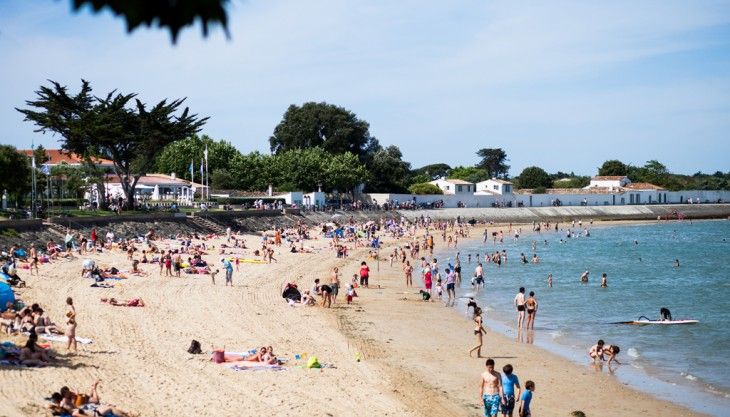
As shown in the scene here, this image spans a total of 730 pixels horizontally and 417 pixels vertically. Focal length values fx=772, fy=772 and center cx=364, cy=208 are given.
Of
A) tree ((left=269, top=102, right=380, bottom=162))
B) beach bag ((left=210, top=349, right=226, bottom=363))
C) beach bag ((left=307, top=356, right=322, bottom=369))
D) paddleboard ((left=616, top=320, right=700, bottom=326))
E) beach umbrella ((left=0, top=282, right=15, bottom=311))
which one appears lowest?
paddleboard ((left=616, top=320, right=700, bottom=326))

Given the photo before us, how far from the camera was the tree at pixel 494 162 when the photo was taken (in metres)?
159

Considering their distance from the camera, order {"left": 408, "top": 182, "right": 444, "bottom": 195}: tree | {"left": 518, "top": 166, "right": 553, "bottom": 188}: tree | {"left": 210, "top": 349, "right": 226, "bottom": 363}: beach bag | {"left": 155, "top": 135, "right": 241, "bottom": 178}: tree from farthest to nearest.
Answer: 1. {"left": 518, "top": 166, "right": 553, "bottom": 188}: tree
2. {"left": 408, "top": 182, "right": 444, "bottom": 195}: tree
3. {"left": 155, "top": 135, "right": 241, "bottom": 178}: tree
4. {"left": 210, "top": 349, "right": 226, "bottom": 363}: beach bag

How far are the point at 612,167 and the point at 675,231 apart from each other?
60152 millimetres

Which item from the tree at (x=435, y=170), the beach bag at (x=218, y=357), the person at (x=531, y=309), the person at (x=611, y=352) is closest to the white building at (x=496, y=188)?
the tree at (x=435, y=170)

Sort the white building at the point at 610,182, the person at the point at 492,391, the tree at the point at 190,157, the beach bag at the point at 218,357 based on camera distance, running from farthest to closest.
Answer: the white building at the point at 610,182 → the tree at the point at 190,157 → the beach bag at the point at 218,357 → the person at the point at 492,391

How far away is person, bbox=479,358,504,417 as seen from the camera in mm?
12109

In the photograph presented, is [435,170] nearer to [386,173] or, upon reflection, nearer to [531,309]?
[386,173]

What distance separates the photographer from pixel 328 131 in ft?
326

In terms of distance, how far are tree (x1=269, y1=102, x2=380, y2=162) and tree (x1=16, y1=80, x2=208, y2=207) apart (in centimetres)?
4098

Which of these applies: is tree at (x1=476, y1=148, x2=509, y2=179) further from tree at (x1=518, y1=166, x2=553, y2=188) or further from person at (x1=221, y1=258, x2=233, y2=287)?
person at (x1=221, y1=258, x2=233, y2=287)

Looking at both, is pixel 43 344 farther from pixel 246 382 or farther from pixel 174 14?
pixel 174 14

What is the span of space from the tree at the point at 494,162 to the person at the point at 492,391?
149 m

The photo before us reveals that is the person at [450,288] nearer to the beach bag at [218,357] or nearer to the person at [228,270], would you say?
the person at [228,270]

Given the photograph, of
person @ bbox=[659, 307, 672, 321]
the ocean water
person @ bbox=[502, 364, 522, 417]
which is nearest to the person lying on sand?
the ocean water
